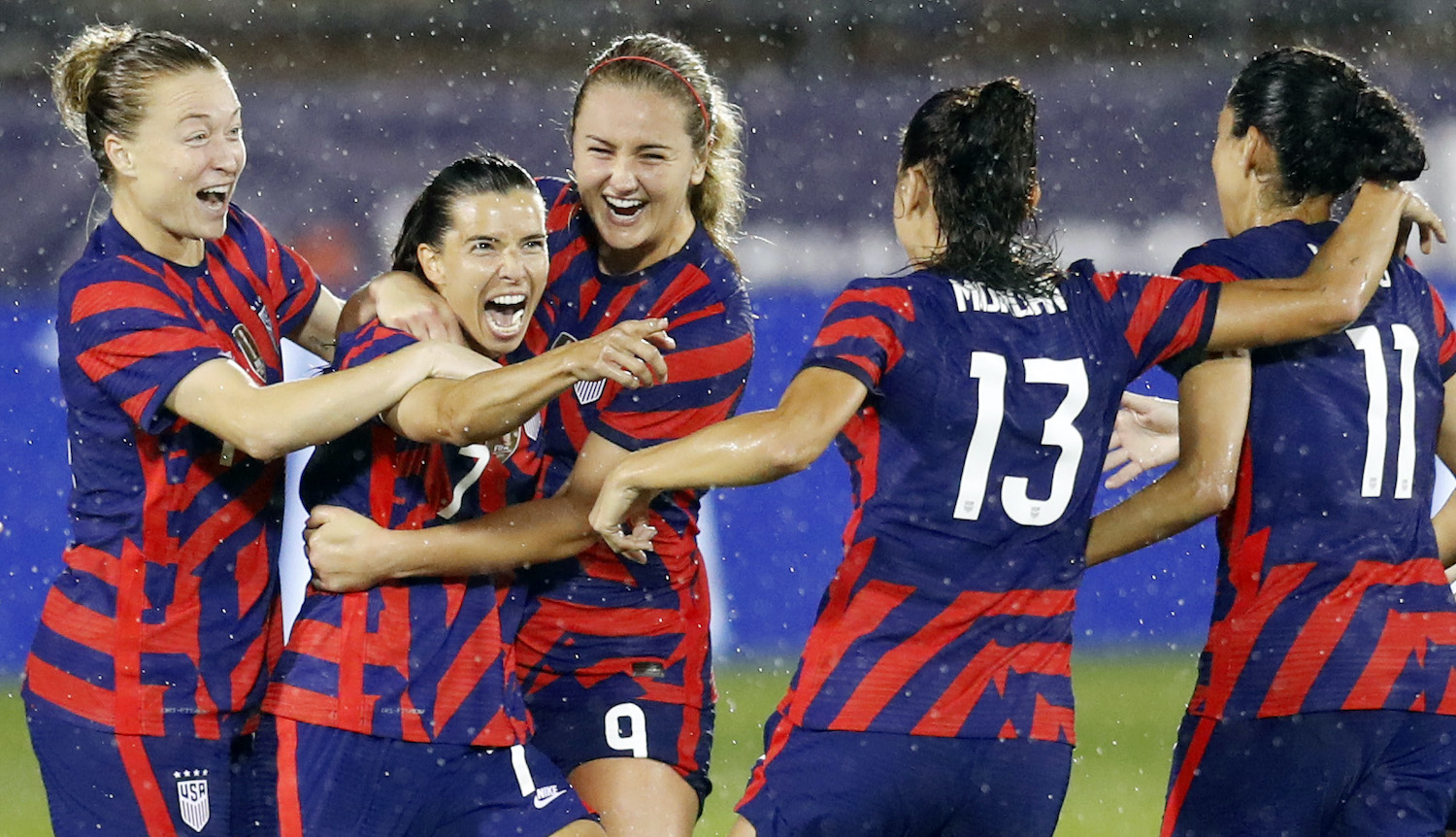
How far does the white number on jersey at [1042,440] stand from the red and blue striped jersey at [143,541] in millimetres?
1456

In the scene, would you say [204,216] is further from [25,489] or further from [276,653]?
[25,489]

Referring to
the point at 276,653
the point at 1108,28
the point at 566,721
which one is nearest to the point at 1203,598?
the point at 1108,28

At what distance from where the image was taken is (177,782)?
133 inches

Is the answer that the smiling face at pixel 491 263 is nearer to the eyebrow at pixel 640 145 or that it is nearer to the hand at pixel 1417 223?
the eyebrow at pixel 640 145

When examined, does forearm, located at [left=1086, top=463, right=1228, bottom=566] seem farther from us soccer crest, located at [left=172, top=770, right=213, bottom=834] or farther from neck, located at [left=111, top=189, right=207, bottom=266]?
neck, located at [left=111, top=189, right=207, bottom=266]

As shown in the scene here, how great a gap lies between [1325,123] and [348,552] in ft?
6.86

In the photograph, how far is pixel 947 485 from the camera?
3.00 m

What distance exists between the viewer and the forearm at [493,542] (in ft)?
10.6

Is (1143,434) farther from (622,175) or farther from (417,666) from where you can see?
(417,666)

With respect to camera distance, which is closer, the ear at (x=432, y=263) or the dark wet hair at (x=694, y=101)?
the ear at (x=432, y=263)

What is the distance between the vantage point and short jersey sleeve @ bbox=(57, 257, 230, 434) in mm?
3248

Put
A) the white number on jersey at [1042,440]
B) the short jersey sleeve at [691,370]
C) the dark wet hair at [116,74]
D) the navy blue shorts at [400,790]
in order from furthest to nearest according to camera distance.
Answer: the short jersey sleeve at [691,370]
the dark wet hair at [116,74]
the navy blue shorts at [400,790]
the white number on jersey at [1042,440]

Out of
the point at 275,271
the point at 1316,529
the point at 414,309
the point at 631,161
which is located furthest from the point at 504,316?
the point at 1316,529

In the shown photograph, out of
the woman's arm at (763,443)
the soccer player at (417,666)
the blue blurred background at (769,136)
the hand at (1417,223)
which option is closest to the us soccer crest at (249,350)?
the soccer player at (417,666)
